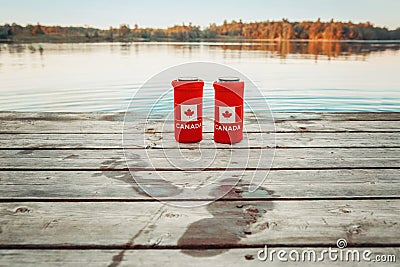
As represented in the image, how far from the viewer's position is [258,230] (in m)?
0.93

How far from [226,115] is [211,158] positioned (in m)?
0.22

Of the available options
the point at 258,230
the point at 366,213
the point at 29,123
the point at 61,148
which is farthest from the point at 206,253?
the point at 29,123

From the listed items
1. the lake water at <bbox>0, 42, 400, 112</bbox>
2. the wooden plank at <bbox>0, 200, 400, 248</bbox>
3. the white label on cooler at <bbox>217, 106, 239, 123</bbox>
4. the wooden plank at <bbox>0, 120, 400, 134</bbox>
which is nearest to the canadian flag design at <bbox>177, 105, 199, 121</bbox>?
the white label on cooler at <bbox>217, 106, 239, 123</bbox>

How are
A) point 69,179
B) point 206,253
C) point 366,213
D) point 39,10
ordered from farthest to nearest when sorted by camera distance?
1. point 39,10
2. point 69,179
3. point 366,213
4. point 206,253

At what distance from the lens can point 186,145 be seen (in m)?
1.60

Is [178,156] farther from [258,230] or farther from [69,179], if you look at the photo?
[258,230]

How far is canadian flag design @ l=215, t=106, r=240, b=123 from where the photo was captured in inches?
60.4

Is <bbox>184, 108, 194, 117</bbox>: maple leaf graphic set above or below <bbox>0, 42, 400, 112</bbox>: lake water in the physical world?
above

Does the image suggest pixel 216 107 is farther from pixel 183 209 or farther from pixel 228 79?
pixel 183 209

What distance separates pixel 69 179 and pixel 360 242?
92 cm

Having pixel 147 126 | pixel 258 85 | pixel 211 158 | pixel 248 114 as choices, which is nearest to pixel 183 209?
pixel 211 158

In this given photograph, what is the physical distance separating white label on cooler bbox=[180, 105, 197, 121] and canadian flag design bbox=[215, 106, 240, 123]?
0.10 m

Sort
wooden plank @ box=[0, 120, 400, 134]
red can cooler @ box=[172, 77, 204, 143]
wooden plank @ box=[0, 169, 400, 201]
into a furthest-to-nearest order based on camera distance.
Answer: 1. wooden plank @ box=[0, 120, 400, 134]
2. red can cooler @ box=[172, 77, 204, 143]
3. wooden plank @ box=[0, 169, 400, 201]

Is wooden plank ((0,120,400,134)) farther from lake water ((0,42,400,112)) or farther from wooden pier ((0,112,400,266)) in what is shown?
lake water ((0,42,400,112))
